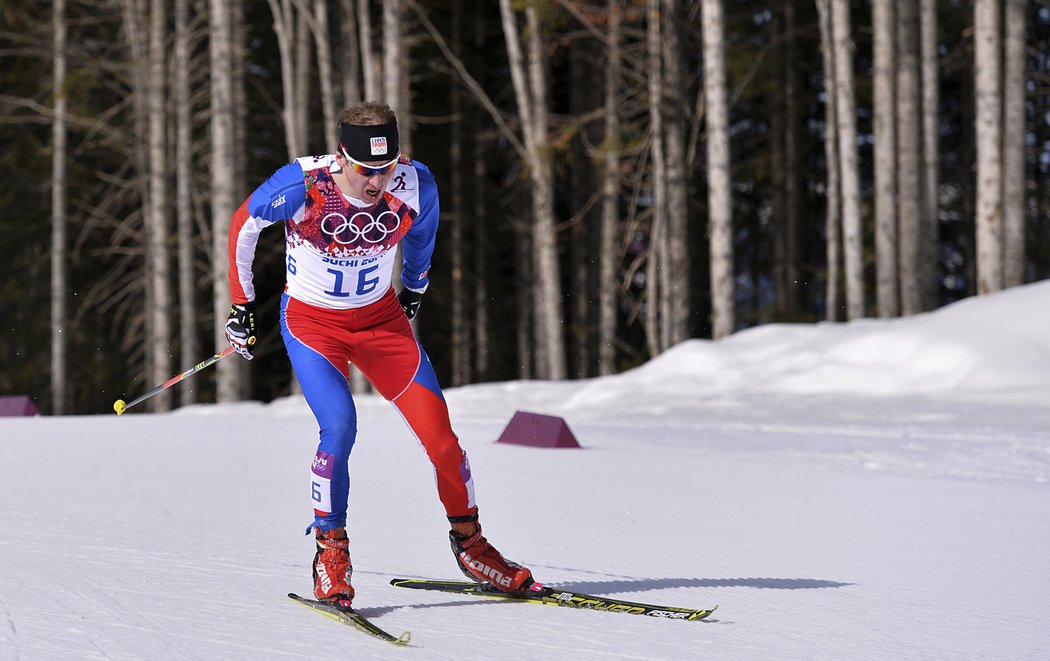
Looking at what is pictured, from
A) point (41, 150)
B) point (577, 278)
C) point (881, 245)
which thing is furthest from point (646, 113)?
point (41, 150)

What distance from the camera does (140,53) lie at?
2217 centimetres

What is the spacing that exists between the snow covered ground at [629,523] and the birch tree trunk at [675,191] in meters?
4.24

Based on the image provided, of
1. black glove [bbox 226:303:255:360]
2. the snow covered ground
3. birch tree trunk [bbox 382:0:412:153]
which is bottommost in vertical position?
the snow covered ground

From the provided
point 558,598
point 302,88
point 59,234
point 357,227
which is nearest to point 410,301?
point 357,227

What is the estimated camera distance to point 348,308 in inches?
178

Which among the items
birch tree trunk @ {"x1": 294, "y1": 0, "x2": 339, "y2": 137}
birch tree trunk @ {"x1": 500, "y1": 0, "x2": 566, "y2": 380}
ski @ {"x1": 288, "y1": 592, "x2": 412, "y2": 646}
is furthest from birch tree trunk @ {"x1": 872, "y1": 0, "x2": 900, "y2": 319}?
ski @ {"x1": 288, "y1": 592, "x2": 412, "y2": 646}

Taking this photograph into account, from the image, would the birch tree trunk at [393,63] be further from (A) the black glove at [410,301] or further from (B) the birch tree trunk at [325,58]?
(A) the black glove at [410,301]

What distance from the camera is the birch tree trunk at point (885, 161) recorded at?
53.9 ft

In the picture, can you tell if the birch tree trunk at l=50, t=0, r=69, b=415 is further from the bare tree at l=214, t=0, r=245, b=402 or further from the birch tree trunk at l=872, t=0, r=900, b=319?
the birch tree trunk at l=872, t=0, r=900, b=319

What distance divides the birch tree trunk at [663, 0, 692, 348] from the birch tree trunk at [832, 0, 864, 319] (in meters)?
2.17

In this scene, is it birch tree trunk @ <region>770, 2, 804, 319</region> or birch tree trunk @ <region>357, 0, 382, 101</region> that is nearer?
birch tree trunk @ <region>357, 0, 382, 101</region>

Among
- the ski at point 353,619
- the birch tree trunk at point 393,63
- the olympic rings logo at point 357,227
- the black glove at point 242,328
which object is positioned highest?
the birch tree trunk at point 393,63

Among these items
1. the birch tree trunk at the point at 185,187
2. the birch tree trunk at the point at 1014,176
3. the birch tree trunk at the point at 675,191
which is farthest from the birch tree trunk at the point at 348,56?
the birch tree trunk at the point at 1014,176

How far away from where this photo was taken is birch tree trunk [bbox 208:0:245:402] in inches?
623
